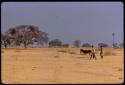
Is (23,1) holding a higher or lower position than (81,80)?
higher

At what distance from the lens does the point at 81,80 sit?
9.17 metres

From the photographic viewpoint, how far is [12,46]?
151ft

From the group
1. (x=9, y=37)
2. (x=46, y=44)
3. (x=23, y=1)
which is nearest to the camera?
(x=23, y=1)

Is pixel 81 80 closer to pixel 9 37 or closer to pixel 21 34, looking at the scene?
pixel 9 37

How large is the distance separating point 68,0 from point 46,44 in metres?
53.3

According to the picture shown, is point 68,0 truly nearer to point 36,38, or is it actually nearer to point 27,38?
point 27,38

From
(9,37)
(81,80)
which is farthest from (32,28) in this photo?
(81,80)

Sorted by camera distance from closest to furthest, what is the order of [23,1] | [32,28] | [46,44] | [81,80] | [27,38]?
1. [23,1]
2. [81,80]
3. [27,38]
4. [32,28]
5. [46,44]

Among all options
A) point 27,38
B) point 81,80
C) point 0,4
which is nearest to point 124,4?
point 0,4

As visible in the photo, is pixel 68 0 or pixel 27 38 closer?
pixel 68 0

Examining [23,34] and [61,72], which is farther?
[23,34]

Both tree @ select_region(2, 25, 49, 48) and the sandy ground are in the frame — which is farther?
tree @ select_region(2, 25, 49, 48)

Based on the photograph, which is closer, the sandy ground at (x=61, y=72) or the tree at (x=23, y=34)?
the sandy ground at (x=61, y=72)

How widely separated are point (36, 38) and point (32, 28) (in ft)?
7.74
